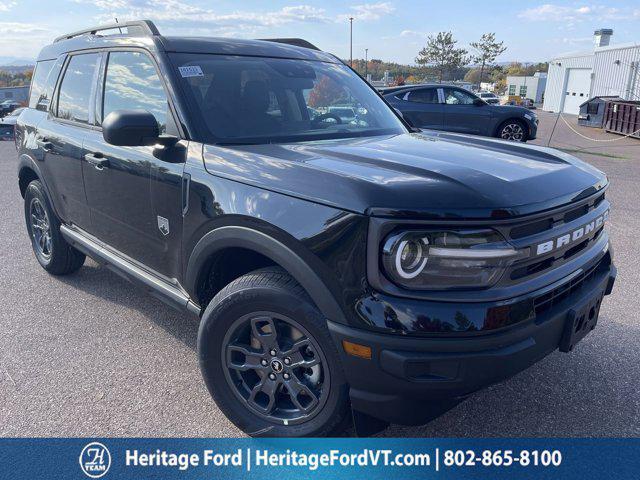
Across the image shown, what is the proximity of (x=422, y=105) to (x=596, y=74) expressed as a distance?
1303 inches

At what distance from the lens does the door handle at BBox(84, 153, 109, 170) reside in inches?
128

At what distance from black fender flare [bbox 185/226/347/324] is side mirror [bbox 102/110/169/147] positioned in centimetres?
60

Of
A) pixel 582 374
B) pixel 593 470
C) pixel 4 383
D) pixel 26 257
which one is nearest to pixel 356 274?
pixel 593 470

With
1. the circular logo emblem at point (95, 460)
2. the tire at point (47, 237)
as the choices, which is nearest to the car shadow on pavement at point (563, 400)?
→ the circular logo emblem at point (95, 460)

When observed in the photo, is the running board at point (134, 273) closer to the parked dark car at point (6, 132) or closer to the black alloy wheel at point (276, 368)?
the black alloy wheel at point (276, 368)

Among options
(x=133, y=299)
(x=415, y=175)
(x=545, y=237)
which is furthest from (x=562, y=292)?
(x=133, y=299)

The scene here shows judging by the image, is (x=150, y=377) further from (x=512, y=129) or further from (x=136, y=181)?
(x=512, y=129)

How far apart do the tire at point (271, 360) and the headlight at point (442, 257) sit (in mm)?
407

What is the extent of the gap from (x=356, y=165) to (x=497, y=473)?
4.98 feet

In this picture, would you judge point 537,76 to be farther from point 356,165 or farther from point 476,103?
point 356,165

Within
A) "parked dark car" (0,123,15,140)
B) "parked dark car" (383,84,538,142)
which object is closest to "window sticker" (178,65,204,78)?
"parked dark car" (383,84,538,142)

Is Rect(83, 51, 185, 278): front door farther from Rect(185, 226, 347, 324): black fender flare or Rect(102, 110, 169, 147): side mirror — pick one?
Rect(185, 226, 347, 324): black fender flare

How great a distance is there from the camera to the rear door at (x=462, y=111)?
13.0m

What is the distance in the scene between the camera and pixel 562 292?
2.24 m
